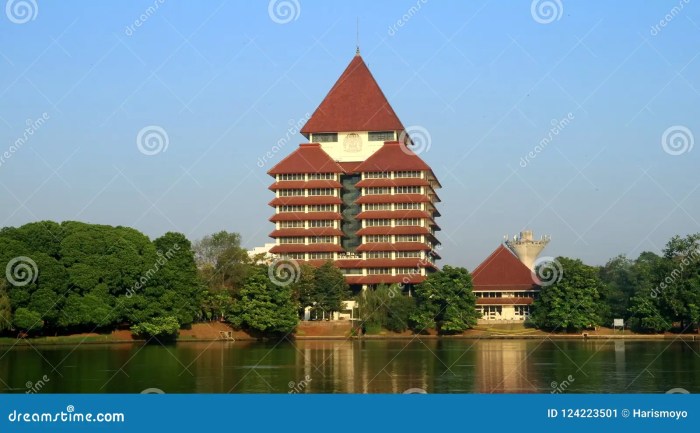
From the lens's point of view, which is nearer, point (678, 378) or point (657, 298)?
point (678, 378)

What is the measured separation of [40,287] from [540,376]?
28083 mm

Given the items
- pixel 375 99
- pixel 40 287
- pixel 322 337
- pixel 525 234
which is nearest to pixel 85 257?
pixel 40 287

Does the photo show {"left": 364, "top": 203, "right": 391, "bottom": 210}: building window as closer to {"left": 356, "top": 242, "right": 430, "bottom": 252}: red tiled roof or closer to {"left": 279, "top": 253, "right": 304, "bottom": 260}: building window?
→ {"left": 356, "top": 242, "right": 430, "bottom": 252}: red tiled roof

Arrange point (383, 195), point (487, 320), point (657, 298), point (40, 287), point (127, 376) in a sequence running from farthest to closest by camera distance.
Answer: point (383, 195) < point (487, 320) < point (657, 298) < point (40, 287) < point (127, 376)

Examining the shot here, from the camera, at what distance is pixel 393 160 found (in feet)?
271

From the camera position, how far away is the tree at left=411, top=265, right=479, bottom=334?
67.1 meters

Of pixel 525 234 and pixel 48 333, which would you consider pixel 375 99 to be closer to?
pixel 525 234

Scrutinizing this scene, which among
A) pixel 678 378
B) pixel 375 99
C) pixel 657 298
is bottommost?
pixel 678 378

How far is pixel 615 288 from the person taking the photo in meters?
67.6

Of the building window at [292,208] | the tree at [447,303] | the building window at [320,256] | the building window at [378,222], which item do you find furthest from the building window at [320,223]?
the tree at [447,303]

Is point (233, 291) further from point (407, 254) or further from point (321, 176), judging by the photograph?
point (321, 176)

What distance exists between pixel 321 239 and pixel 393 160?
8.56m

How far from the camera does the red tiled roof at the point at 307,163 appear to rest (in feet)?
272

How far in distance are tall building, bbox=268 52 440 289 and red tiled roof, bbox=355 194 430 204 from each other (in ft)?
0.26
